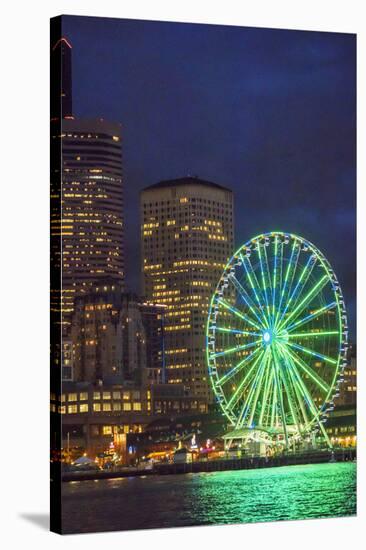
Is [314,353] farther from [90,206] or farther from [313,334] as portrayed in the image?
[90,206]

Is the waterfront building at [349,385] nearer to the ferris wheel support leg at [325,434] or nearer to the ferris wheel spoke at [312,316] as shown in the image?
the ferris wheel support leg at [325,434]

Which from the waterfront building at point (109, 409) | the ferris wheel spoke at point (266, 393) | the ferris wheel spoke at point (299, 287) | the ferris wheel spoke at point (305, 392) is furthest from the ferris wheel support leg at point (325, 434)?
the waterfront building at point (109, 409)

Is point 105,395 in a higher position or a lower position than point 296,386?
lower

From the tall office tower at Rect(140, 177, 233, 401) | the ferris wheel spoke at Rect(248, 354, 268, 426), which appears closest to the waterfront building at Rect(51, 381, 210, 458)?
the tall office tower at Rect(140, 177, 233, 401)

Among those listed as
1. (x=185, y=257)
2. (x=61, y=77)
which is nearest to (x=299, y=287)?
(x=185, y=257)

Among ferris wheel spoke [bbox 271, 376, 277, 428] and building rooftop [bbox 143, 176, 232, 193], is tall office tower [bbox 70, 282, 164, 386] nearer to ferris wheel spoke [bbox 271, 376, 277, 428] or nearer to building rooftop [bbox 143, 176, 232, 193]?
building rooftop [bbox 143, 176, 232, 193]

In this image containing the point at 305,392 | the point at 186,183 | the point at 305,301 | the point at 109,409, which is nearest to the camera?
the point at 109,409
